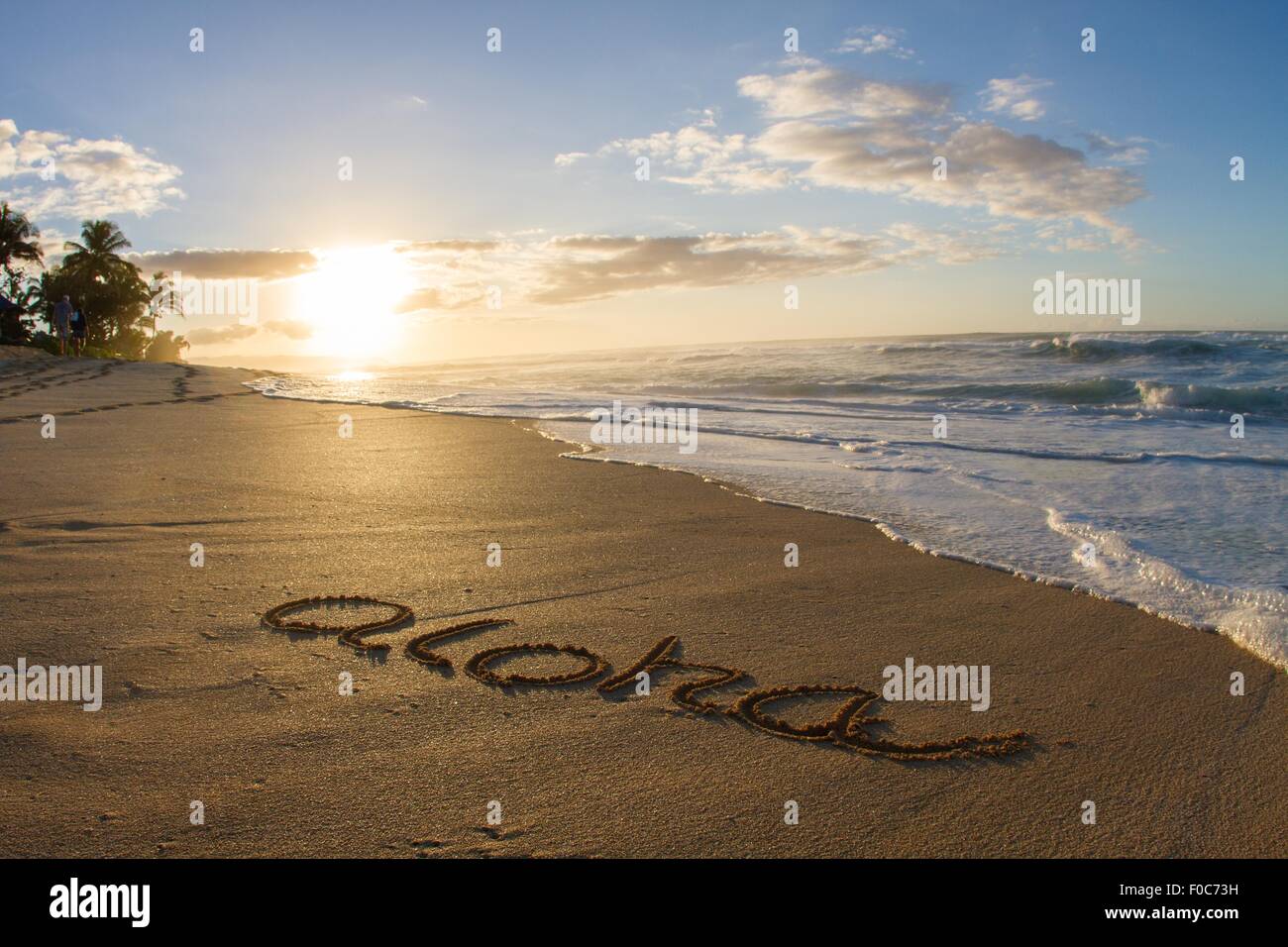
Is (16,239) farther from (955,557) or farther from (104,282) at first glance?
(955,557)

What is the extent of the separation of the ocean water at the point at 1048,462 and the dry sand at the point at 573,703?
62 centimetres

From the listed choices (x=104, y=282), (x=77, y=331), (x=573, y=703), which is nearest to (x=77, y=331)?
(x=77, y=331)

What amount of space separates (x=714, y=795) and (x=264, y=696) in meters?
1.68

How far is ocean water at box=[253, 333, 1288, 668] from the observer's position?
16.8ft

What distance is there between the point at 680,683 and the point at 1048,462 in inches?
296

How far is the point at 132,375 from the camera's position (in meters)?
21.4

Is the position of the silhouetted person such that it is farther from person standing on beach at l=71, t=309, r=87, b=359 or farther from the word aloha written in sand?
the word aloha written in sand

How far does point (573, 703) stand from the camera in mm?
3205

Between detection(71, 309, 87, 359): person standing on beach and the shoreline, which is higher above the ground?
detection(71, 309, 87, 359): person standing on beach

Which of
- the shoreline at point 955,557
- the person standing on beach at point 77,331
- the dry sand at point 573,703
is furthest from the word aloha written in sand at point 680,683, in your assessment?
the person standing on beach at point 77,331

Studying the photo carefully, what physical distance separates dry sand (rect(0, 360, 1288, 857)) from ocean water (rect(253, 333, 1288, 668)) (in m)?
0.62

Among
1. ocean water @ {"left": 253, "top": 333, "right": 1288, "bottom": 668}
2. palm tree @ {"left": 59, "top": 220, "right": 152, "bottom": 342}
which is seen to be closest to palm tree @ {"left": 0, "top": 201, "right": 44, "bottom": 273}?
palm tree @ {"left": 59, "top": 220, "right": 152, "bottom": 342}
